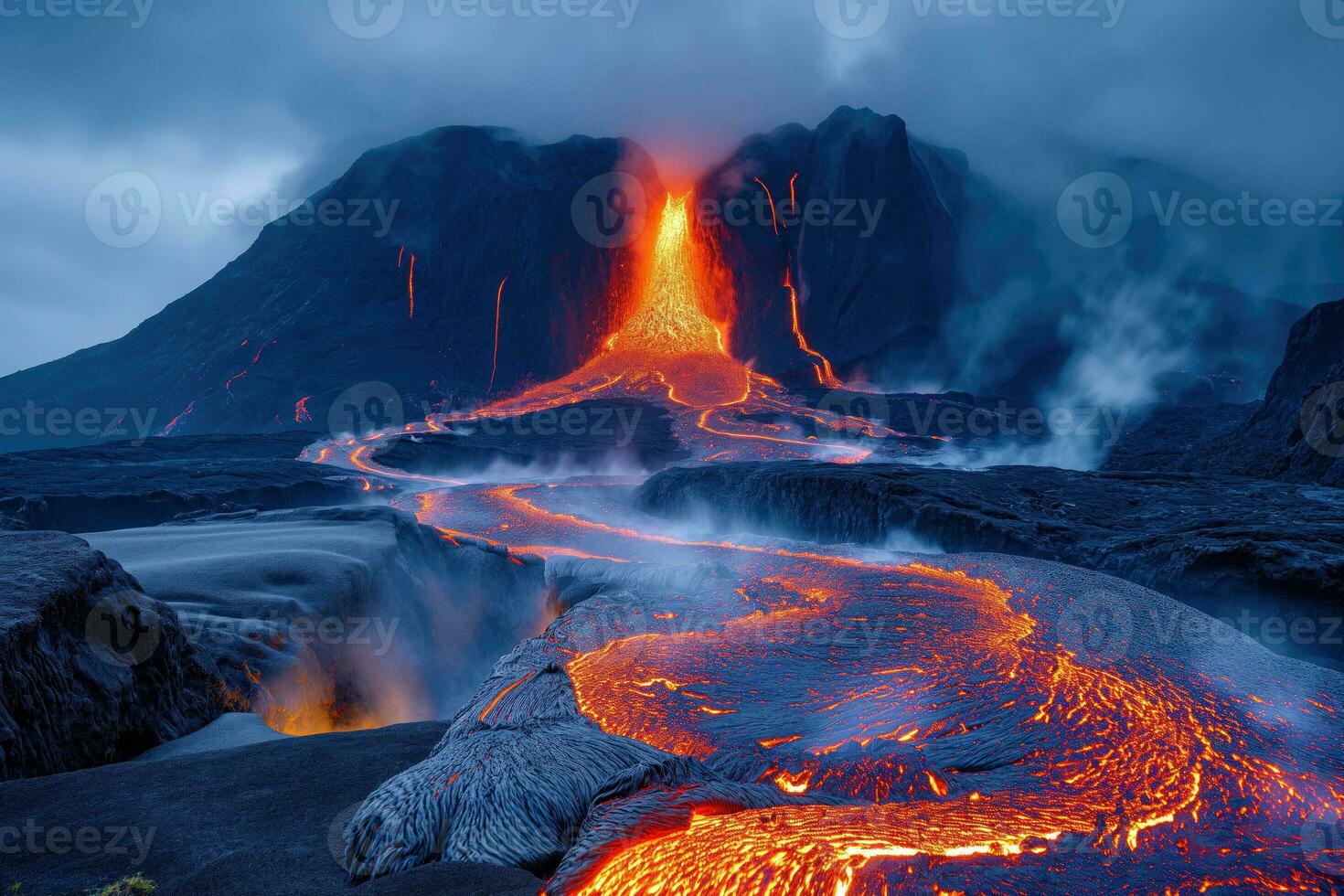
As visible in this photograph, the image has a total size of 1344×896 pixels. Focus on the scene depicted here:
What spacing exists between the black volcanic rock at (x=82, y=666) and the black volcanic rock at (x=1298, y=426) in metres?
13.0

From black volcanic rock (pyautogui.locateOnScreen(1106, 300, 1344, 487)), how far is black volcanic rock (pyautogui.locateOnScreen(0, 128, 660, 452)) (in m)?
40.4

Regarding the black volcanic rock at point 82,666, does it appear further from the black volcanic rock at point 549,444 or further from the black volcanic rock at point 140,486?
the black volcanic rock at point 549,444

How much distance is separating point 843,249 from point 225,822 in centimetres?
4623

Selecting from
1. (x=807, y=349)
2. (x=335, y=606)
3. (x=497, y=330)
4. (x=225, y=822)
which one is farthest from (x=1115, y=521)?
(x=497, y=330)

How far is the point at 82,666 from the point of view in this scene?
3598 mm

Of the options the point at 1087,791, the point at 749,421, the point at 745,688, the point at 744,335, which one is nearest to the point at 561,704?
the point at 745,688

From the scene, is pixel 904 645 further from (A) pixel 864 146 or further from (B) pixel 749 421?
(A) pixel 864 146

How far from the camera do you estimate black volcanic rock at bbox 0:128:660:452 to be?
45.7m

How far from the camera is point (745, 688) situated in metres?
3.56

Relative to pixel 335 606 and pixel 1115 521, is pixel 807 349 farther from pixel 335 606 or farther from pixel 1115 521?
pixel 335 606

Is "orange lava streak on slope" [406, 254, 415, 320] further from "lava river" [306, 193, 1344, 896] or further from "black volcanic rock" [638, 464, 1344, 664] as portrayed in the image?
"lava river" [306, 193, 1344, 896]

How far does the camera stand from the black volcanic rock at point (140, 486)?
15.0 metres

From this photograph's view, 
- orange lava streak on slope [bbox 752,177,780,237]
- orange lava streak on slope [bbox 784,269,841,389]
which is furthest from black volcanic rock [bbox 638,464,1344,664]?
orange lava streak on slope [bbox 752,177,780,237]

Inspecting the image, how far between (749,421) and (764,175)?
24.5 m
